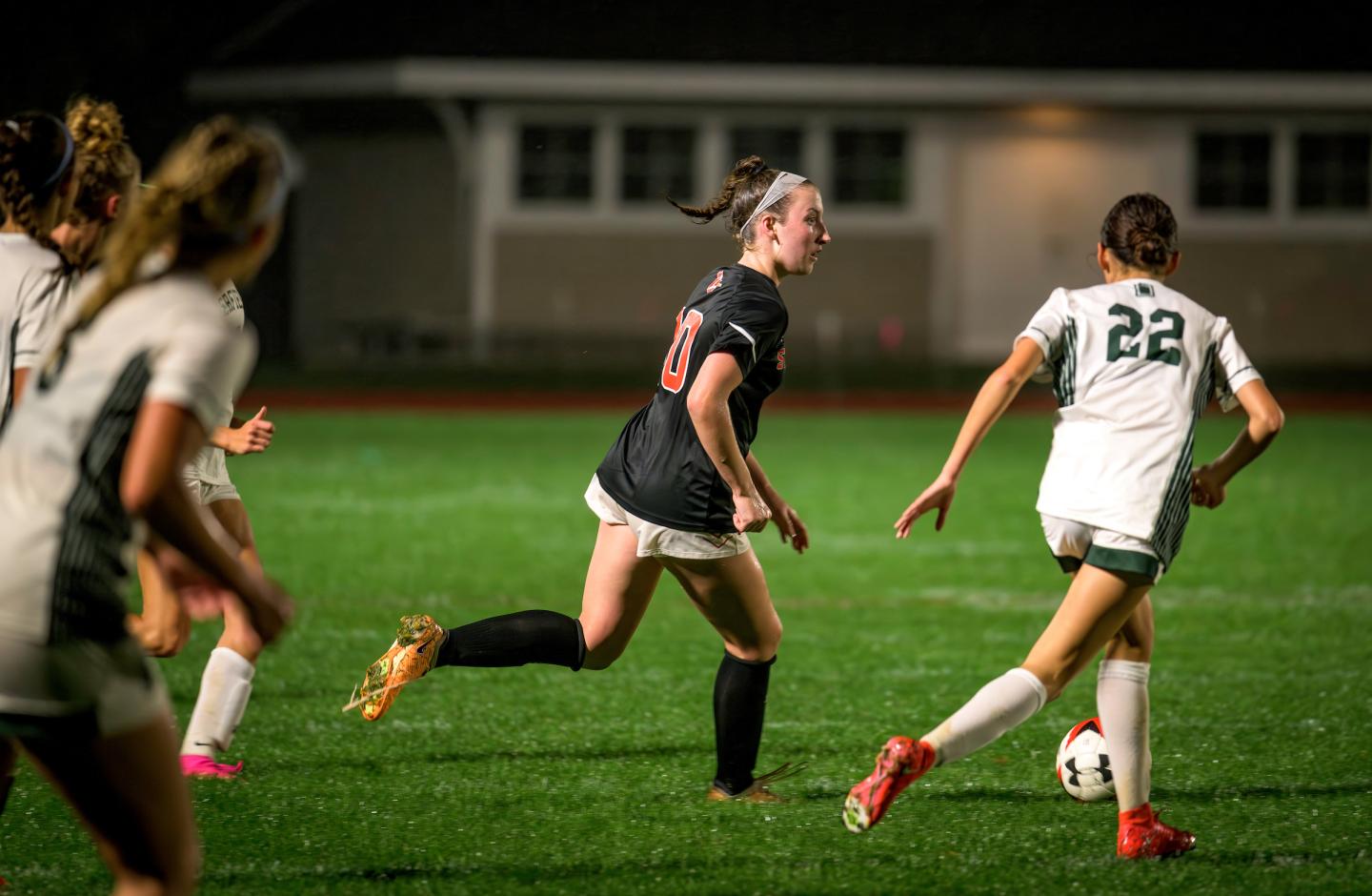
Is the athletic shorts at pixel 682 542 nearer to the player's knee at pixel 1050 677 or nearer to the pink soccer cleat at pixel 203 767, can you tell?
the player's knee at pixel 1050 677

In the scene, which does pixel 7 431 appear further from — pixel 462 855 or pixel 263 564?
pixel 263 564

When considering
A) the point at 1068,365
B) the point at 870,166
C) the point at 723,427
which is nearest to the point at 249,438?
the point at 723,427

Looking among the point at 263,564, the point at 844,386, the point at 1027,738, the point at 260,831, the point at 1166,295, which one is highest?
the point at 1166,295

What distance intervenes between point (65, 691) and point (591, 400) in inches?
826

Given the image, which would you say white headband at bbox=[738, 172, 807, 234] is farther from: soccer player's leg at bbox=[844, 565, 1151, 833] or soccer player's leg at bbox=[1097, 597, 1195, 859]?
soccer player's leg at bbox=[1097, 597, 1195, 859]

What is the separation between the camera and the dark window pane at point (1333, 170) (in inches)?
1105

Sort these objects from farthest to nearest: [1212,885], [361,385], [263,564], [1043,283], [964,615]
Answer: [1043,283] < [361,385] < [263,564] < [964,615] < [1212,885]

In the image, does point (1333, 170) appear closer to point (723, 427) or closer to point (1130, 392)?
point (1130, 392)

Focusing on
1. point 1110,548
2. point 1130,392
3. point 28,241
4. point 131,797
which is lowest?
point 1110,548

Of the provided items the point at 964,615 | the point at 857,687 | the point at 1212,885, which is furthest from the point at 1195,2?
the point at 1212,885

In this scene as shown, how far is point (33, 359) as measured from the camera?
401cm

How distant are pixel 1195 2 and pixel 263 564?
2435cm

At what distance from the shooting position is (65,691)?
289 centimetres

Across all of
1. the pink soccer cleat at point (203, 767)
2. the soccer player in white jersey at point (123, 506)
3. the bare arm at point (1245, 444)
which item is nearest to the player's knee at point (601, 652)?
the pink soccer cleat at point (203, 767)
